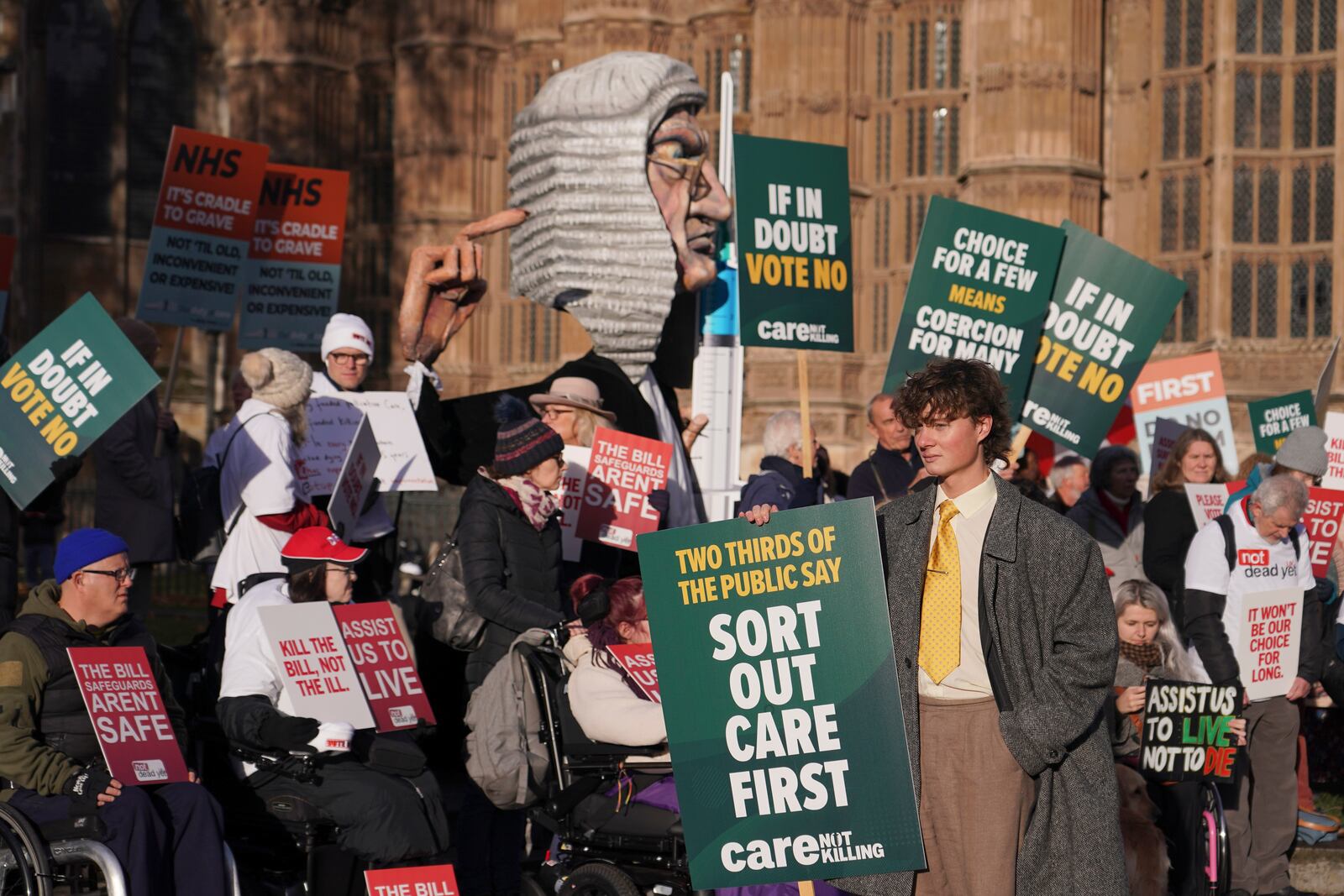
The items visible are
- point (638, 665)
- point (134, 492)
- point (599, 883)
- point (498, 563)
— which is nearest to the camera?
point (599, 883)

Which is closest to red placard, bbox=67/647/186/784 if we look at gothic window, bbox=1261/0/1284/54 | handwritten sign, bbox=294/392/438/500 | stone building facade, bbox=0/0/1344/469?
handwritten sign, bbox=294/392/438/500

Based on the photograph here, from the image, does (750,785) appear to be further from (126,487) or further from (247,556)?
(126,487)

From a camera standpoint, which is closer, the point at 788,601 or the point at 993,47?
the point at 788,601

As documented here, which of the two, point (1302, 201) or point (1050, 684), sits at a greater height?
point (1302, 201)

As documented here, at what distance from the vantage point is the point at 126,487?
7340mm

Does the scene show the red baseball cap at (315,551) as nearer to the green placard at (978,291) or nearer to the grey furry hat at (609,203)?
the grey furry hat at (609,203)

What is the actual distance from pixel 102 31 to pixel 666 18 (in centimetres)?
920

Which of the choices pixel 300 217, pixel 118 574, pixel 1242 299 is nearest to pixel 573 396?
pixel 118 574

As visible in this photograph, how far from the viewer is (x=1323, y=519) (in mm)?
8102

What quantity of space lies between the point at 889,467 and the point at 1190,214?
11.7 metres

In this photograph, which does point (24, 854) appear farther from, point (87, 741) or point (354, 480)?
point (354, 480)

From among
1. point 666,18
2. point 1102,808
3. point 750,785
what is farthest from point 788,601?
point 666,18

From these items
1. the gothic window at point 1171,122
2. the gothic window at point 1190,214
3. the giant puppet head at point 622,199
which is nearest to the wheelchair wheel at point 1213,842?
the giant puppet head at point 622,199

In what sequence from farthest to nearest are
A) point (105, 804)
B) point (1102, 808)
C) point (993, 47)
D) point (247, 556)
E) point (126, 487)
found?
point (993, 47)
point (126, 487)
point (247, 556)
point (105, 804)
point (1102, 808)
